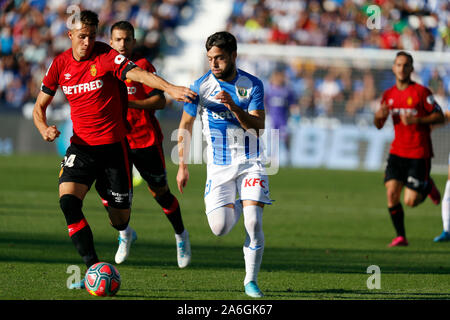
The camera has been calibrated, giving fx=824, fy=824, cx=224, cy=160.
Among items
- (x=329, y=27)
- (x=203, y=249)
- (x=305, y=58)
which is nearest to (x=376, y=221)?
(x=203, y=249)

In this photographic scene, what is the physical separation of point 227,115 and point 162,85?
1.09m

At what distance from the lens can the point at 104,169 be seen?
773 centimetres

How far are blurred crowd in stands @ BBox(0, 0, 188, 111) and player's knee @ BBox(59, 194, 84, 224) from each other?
2364cm

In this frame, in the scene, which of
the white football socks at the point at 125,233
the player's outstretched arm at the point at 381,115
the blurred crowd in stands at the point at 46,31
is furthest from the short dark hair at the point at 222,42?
the blurred crowd in stands at the point at 46,31

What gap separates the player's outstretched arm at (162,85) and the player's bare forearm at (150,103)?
5.42 ft

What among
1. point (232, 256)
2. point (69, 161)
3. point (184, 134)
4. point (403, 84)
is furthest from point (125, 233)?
point (403, 84)

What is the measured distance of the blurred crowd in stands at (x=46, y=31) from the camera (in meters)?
30.9

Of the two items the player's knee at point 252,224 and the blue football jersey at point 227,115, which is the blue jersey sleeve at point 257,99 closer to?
the blue football jersey at point 227,115

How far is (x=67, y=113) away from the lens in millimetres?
27828

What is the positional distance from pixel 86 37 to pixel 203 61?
2005cm

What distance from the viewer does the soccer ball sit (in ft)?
21.9

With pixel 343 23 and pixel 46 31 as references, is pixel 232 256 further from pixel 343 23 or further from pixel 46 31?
pixel 46 31

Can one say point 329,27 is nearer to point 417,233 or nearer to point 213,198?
point 417,233

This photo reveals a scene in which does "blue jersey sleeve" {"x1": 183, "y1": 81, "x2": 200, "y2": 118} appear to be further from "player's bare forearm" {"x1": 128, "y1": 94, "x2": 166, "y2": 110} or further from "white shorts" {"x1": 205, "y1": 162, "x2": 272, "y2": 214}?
"player's bare forearm" {"x1": 128, "y1": 94, "x2": 166, "y2": 110}
